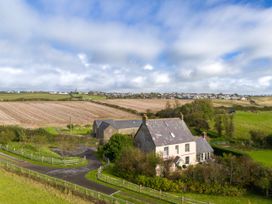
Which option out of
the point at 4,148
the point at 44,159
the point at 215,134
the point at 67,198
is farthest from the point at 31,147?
the point at 215,134

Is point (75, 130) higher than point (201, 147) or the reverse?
the reverse

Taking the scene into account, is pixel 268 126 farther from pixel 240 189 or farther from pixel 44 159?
pixel 44 159

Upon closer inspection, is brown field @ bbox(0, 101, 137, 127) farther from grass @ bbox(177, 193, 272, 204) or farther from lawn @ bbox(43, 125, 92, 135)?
grass @ bbox(177, 193, 272, 204)

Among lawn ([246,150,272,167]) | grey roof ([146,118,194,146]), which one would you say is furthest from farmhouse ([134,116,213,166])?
lawn ([246,150,272,167])

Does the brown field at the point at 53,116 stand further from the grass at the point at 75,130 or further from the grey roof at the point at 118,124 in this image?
the grey roof at the point at 118,124

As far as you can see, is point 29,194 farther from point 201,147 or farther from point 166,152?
point 201,147

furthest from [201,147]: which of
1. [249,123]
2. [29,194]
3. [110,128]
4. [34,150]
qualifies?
[249,123]
